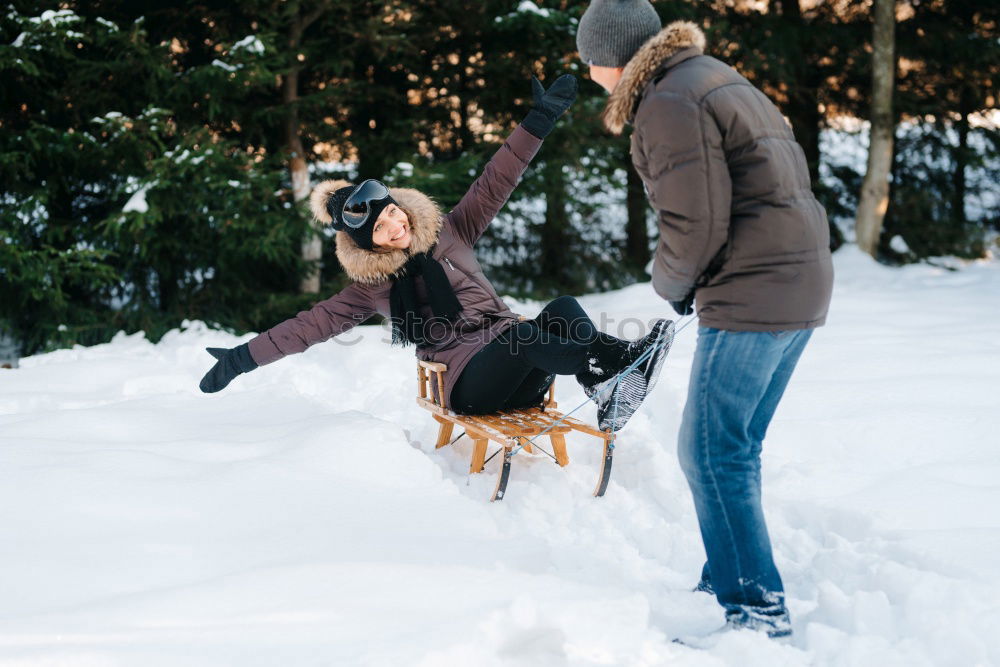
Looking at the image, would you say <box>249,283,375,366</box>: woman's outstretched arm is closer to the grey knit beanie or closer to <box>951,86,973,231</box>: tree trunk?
the grey knit beanie

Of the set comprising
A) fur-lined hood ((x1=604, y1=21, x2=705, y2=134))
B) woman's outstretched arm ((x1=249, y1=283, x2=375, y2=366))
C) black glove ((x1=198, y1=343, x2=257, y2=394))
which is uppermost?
fur-lined hood ((x1=604, y1=21, x2=705, y2=134))

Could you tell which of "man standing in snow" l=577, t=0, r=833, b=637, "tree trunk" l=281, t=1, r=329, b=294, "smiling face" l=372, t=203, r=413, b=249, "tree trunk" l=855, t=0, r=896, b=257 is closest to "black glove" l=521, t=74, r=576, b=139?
"smiling face" l=372, t=203, r=413, b=249

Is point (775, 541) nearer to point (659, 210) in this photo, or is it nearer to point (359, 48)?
point (659, 210)

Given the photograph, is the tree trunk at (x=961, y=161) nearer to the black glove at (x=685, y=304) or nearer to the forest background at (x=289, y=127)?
the forest background at (x=289, y=127)

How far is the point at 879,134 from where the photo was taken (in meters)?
9.74

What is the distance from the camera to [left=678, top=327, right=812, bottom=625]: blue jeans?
6.94ft

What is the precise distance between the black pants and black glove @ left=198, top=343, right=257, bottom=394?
96cm

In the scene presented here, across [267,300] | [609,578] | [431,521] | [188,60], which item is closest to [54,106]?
[188,60]

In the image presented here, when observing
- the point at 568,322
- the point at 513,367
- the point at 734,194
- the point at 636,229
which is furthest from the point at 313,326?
the point at 636,229

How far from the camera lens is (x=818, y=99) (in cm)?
1065

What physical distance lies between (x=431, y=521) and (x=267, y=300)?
523 cm

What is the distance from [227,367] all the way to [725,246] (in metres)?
2.40

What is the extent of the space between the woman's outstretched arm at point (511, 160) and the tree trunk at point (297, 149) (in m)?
3.72

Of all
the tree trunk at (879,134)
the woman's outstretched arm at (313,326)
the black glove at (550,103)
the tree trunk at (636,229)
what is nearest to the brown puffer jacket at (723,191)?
the black glove at (550,103)
